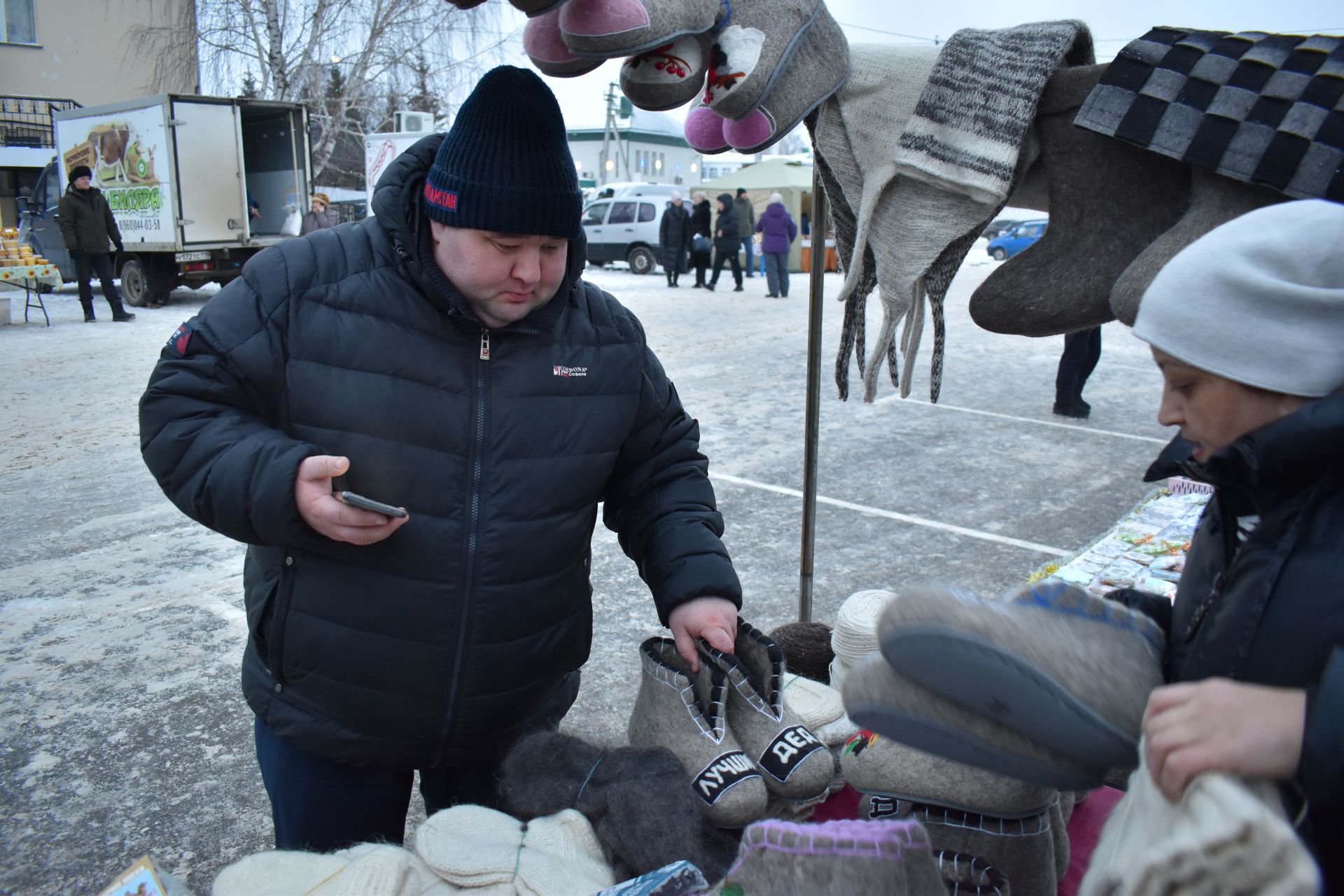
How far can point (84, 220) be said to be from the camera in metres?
10.5

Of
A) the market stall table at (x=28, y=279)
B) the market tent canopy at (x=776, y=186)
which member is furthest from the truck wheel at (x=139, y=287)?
the market tent canopy at (x=776, y=186)

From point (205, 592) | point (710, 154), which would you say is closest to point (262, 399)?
point (710, 154)

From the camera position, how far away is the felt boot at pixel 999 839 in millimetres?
1325

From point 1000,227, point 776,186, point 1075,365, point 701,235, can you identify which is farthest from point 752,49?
point 1000,227

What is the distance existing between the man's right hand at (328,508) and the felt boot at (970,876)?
2.85ft

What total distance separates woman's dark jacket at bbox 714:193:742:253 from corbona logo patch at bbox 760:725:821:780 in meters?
14.4

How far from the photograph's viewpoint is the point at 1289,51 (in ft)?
4.16

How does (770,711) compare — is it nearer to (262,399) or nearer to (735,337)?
(262,399)

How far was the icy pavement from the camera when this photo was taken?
2371 mm

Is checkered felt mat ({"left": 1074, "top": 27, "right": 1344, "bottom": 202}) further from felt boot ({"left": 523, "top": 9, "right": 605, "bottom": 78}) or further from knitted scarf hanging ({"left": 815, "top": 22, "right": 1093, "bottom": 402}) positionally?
felt boot ({"left": 523, "top": 9, "right": 605, "bottom": 78})

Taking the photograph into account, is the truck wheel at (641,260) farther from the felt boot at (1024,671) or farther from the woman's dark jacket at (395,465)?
the felt boot at (1024,671)

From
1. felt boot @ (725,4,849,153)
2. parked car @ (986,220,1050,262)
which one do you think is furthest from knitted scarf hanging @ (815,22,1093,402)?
parked car @ (986,220,1050,262)

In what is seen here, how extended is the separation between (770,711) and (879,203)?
823mm

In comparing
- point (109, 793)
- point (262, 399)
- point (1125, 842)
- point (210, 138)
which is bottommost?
point (109, 793)
